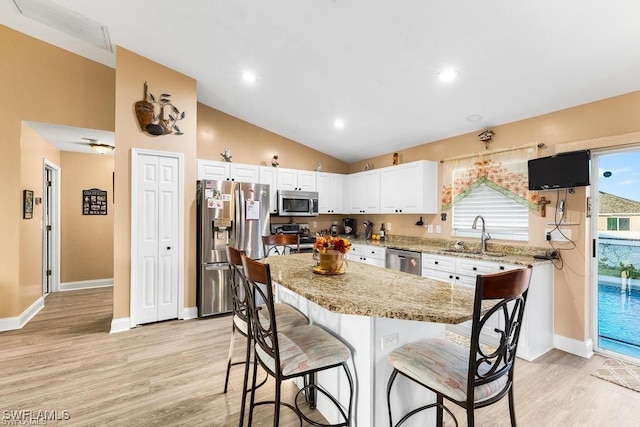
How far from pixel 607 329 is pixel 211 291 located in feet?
14.9

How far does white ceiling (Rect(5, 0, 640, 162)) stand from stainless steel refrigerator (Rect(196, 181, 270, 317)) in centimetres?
144

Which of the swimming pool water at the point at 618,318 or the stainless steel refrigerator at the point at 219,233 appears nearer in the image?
the swimming pool water at the point at 618,318

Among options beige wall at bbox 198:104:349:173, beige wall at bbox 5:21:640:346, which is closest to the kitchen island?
beige wall at bbox 5:21:640:346

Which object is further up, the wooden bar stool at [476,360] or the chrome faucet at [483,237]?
the chrome faucet at [483,237]

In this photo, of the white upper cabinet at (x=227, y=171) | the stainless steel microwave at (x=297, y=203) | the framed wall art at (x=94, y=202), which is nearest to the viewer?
the white upper cabinet at (x=227, y=171)

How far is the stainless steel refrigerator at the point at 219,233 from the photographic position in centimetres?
392

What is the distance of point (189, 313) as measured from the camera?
3912 millimetres

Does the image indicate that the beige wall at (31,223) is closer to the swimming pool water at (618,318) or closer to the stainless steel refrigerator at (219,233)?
the stainless steel refrigerator at (219,233)

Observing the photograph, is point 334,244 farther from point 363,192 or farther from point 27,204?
point 27,204

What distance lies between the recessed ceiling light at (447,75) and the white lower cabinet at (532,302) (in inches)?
76.6

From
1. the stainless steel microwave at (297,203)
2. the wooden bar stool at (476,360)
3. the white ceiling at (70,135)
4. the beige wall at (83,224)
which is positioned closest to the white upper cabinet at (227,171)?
the stainless steel microwave at (297,203)

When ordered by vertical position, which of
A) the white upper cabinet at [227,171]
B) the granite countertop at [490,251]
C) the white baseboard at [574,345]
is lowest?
the white baseboard at [574,345]

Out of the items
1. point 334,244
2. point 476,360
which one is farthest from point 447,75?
point 476,360

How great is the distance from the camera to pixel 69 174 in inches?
207
